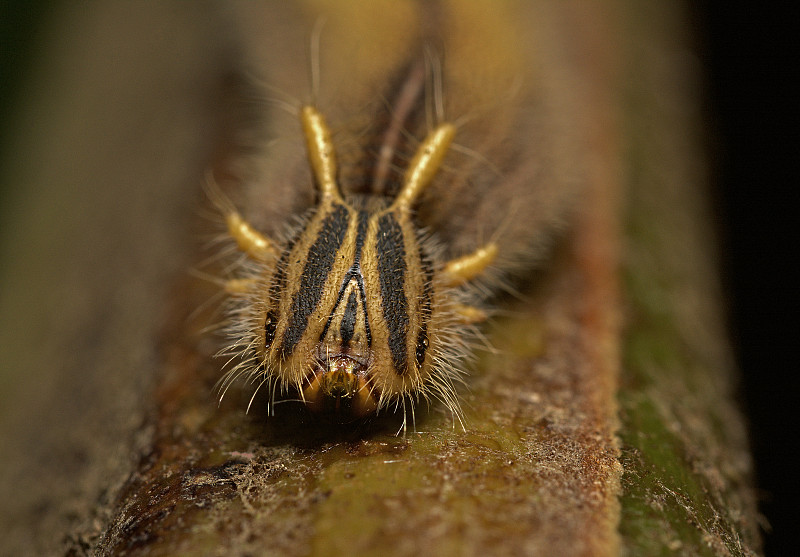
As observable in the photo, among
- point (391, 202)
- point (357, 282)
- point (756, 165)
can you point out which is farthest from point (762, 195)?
point (357, 282)

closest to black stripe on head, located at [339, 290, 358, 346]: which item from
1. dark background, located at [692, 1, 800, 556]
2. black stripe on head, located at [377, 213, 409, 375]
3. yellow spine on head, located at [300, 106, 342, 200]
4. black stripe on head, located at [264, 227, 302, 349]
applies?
black stripe on head, located at [377, 213, 409, 375]

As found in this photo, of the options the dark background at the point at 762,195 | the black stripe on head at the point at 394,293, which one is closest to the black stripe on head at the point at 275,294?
the black stripe on head at the point at 394,293

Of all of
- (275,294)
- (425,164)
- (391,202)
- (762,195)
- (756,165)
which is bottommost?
(275,294)

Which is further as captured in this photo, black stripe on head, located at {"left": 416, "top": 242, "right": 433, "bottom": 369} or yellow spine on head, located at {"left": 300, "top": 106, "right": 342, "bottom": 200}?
yellow spine on head, located at {"left": 300, "top": 106, "right": 342, "bottom": 200}

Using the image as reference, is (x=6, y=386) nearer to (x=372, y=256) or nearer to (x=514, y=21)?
(x=372, y=256)

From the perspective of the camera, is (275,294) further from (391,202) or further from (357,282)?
(391,202)

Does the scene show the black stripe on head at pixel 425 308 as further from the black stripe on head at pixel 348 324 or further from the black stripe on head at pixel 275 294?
the black stripe on head at pixel 275 294

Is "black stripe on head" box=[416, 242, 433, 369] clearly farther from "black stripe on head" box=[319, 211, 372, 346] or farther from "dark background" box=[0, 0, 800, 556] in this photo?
"dark background" box=[0, 0, 800, 556]
